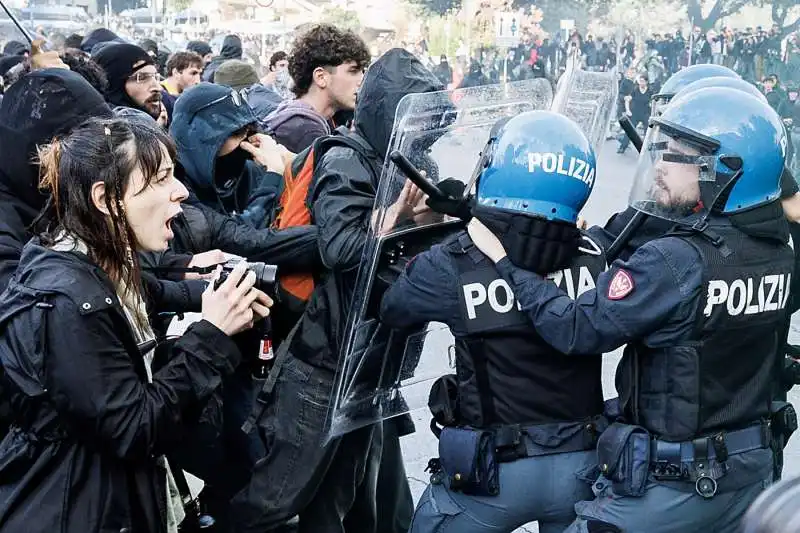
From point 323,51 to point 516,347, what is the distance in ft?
7.35

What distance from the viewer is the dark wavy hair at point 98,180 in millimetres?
2199

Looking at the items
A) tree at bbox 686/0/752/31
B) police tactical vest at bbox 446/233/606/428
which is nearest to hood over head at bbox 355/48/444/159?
police tactical vest at bbox 446/233/606/428

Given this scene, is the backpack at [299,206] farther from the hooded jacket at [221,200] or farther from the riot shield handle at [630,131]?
the riot shield handle at [630,131]

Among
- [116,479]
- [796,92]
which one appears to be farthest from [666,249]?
[796,92]

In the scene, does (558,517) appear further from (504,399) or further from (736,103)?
(736,103)

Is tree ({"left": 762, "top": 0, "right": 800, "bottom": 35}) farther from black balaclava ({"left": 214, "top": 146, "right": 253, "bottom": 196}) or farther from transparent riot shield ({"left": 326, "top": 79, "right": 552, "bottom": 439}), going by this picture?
transparent riot shield ({"left": 326, "top": 79, "right": 552, "bottom": 439})

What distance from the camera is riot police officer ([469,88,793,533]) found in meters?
2.44

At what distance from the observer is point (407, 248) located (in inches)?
114

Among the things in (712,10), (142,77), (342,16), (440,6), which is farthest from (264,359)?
(342,16)

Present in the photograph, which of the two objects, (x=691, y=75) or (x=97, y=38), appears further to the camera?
(x=97, y=38)

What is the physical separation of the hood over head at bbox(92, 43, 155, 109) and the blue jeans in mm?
3438

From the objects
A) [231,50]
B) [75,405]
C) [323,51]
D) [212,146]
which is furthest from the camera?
[231,50]

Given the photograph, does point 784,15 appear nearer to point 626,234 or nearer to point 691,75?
point 691,75

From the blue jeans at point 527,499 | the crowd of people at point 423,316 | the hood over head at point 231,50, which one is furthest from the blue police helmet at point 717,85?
the hood over head at point 231,50
